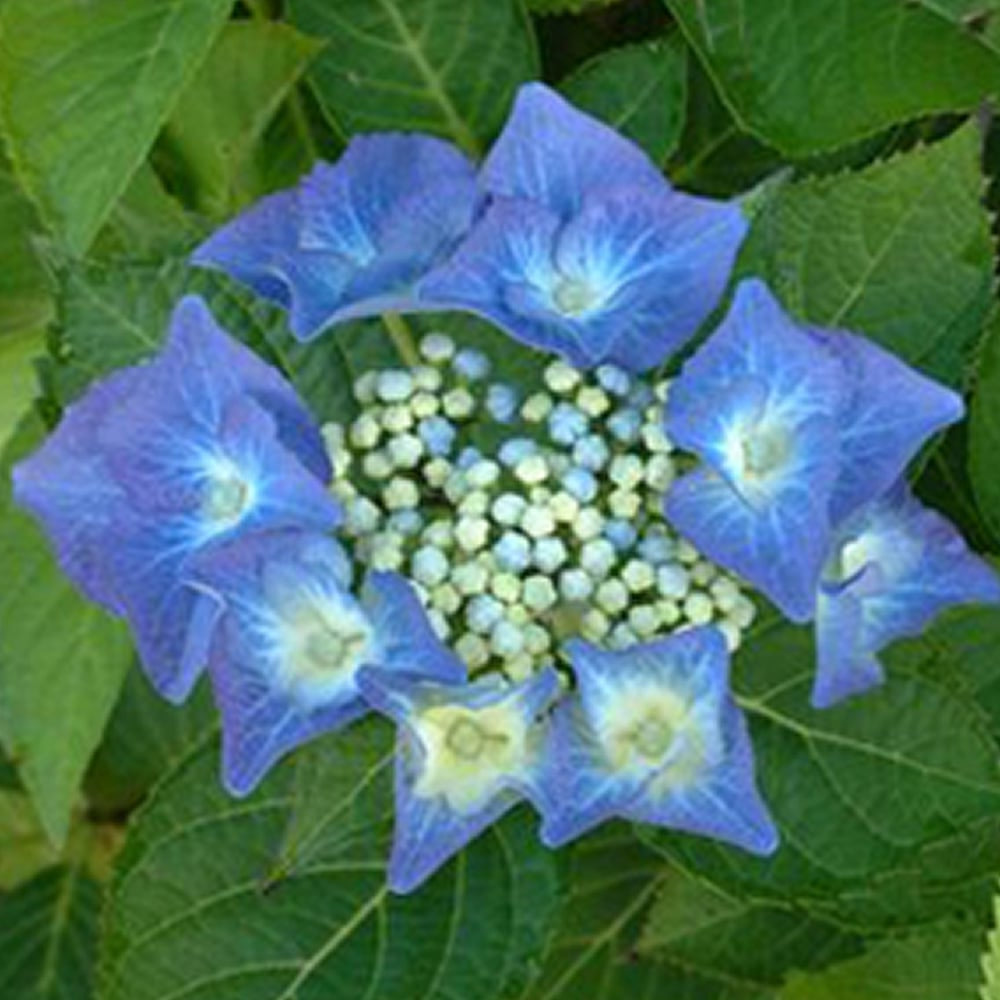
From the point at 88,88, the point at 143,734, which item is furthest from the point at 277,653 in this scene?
the point at 143,734

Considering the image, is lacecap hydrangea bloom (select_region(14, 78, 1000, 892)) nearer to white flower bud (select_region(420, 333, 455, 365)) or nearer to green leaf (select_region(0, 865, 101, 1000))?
white flower bud (select_region(420, 333, 455, 365))

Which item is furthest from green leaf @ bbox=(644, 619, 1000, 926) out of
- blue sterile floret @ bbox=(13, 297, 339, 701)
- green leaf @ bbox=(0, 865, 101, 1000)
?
green leaf @ bbox=(0, 865, 101, 1000)

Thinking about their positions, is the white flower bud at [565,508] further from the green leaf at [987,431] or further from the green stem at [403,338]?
the green leaf at [987,431]

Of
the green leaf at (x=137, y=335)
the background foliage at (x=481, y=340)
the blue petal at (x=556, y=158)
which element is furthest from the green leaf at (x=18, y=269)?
the blue petal at (x=556, y=158)

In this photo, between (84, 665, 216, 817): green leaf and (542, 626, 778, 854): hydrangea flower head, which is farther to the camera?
(84, 665, 216, 817): green leaf

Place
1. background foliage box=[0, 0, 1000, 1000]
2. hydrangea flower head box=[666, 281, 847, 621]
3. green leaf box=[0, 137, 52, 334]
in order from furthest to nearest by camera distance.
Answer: green leaf box=[0, 137, 52, 334] → background foliage box=[0, 0, 1000, 1000] → hydrangea flower head box=[666, 281, 847, 621]

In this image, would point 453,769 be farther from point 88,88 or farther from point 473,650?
point 88,88

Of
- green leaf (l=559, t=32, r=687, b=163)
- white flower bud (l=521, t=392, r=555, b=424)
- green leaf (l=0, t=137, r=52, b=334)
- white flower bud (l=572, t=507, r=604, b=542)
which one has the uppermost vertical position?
green leaf (l=559, t=32, r=687, b=163)
